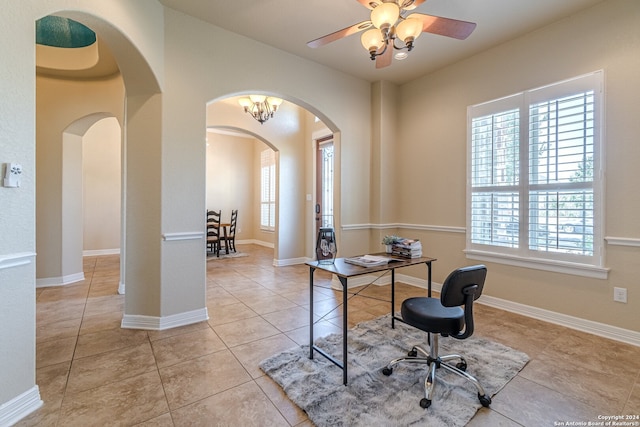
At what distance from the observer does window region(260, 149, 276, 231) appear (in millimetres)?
7918

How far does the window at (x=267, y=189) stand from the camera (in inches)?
312

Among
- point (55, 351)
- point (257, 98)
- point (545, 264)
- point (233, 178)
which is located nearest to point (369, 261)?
point (545, 264)

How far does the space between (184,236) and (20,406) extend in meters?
1.58

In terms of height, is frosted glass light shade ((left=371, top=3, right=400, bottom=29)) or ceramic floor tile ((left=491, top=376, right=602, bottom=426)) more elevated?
frosted glass light shade ((left=371, top=3, right=400, bottom=29))

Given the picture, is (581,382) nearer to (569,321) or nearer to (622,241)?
(569,321)

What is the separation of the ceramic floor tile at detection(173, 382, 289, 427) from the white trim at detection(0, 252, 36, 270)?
48.3 inches

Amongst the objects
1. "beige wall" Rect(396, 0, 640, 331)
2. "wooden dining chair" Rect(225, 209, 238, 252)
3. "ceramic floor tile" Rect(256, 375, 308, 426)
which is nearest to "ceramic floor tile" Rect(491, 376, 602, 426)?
"ceramic floor tile" Rect(256, 375, 308, 426)

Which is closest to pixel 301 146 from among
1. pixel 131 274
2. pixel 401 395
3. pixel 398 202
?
pixel 398 202

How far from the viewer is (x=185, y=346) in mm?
2469

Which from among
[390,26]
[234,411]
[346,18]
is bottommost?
[234,411]

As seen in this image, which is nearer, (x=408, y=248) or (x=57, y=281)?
(x=408, y=248)

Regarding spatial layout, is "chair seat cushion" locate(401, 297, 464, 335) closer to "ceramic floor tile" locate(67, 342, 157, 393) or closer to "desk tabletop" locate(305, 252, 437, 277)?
"desk tabletop" locate(305, 252, 437, 277)

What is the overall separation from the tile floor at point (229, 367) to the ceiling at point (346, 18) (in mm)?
3107

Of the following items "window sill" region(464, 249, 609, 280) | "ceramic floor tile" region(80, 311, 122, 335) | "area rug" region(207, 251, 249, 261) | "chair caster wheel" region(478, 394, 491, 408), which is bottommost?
"ceramic floor tile" region(80, 311, 122, 335)
